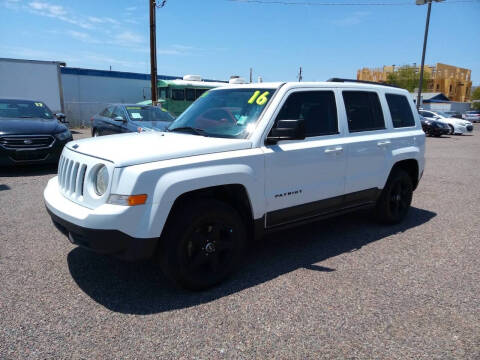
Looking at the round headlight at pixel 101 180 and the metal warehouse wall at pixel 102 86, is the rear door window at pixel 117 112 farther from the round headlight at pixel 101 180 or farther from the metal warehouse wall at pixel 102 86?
the metal warehouse wall at pixel 102 86

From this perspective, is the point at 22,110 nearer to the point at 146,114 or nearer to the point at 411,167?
the point at 146,114

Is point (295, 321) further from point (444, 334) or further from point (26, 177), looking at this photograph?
point (26, 177)

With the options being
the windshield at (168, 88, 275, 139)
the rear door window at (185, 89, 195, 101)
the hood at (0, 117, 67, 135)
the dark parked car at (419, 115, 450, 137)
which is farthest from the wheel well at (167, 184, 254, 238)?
the dark parked car at (419, 115, 450, 137)

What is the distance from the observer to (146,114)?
1018cm

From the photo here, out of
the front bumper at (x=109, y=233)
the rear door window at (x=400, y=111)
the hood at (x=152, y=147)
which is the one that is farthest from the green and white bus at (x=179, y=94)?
the front bumper at (x=109, y=233)

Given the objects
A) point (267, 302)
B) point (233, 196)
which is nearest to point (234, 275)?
point (267, 302)

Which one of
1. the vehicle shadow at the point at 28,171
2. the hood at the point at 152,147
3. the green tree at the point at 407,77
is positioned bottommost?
the vehicle shadow at the point at 28,171

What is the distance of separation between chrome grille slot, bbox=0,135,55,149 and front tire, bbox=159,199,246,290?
19.7 ft

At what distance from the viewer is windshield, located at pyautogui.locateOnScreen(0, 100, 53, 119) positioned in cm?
854

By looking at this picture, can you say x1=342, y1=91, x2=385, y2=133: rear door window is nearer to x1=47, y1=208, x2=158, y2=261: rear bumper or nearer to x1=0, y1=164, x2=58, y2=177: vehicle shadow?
x1=47, y1=208, x2=158, y2=261: rear bumper

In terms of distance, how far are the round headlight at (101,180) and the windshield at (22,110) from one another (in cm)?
687

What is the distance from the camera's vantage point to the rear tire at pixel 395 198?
496cm

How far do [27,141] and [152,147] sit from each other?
227 inches

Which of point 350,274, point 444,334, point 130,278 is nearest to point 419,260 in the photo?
point 350,274
